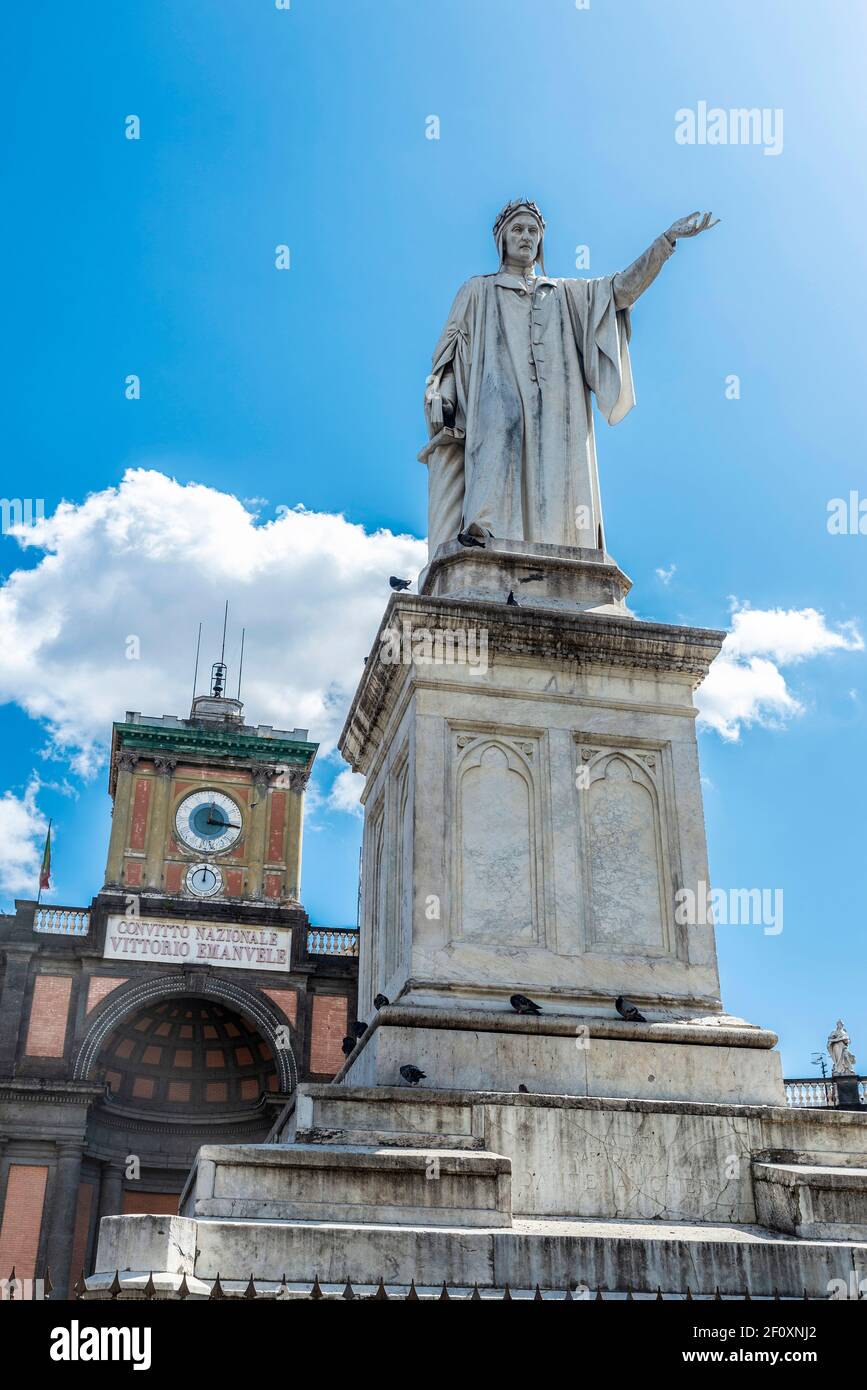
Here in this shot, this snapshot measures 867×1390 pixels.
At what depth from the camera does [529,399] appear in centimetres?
988

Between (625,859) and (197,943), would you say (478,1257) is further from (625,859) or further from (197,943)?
(197,943)

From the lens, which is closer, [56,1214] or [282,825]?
[56,1214]

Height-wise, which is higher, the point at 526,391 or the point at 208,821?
the point at 208,821

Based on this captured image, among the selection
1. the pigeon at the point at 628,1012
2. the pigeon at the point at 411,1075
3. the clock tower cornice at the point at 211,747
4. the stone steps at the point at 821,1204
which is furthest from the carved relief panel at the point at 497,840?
the clock tower cornice at the point at 211,747

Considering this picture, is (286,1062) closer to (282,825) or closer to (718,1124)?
(282,825)

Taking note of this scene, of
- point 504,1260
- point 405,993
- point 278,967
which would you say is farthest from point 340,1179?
point 278,967

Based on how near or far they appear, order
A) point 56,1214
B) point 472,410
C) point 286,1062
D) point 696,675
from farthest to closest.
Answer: point 286,1062 → point 56,1214 → point 472,410 → point 696,675

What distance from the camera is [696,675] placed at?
877 cm

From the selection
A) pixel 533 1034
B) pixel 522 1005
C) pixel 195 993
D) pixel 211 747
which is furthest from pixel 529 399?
pixel 211 747

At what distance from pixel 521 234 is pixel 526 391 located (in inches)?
57.1

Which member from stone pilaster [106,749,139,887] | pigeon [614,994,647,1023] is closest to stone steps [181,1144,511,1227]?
pigeon [614,994,647,1023]
